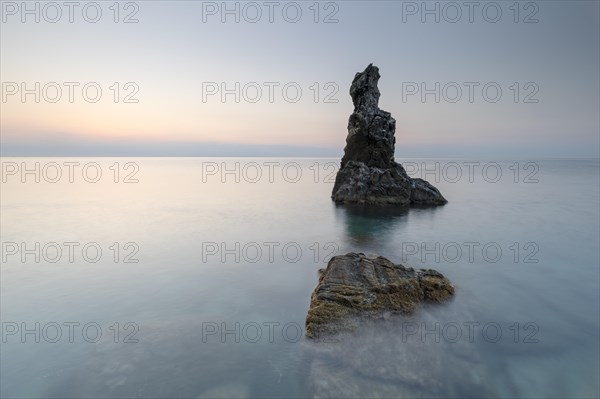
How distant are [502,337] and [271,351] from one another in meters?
9.70

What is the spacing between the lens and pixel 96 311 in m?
16.3

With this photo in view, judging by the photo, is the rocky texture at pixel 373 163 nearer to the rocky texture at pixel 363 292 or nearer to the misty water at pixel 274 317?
the misty water at pixel 274 317

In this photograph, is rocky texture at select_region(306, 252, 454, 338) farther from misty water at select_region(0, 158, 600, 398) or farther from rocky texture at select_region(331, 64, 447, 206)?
rocky texture at select_region(331, 64, 447, 206)

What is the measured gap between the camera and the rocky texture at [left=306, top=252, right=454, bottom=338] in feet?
42.9

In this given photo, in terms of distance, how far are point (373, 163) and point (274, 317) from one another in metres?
37.6

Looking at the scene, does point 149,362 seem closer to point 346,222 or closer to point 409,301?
point 409,301

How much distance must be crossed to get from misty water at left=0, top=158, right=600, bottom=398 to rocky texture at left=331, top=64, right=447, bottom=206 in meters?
12.8

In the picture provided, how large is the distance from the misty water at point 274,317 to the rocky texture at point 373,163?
42.1ft

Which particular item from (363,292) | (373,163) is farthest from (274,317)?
(373,163)

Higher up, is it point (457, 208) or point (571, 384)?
point (457, 208)

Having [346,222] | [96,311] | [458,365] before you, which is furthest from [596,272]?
[96,311]

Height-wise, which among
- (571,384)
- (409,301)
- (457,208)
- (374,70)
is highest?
(374,70)

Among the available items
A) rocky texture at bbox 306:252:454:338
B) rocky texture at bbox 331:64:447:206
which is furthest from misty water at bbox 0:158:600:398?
rocky texture at bbox 331:64:447:206

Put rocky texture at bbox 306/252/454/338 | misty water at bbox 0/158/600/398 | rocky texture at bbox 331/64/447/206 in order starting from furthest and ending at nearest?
rocky texture at bbox 331/64/447/206 < rocky texture at bbox 306/252/454/338 < misty water at bbox 0/158/600/398
